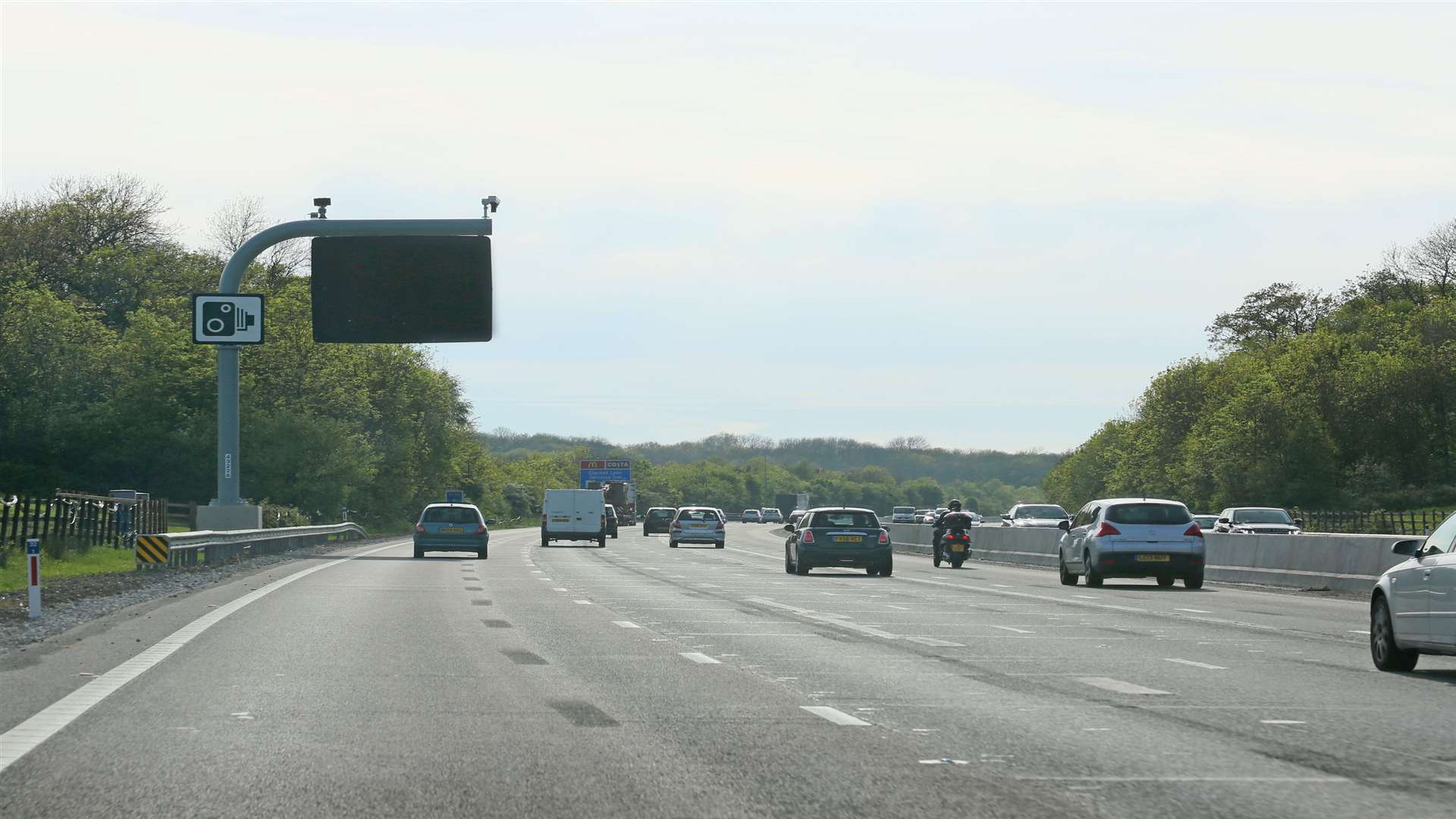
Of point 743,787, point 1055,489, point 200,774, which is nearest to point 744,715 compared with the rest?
point 743,787

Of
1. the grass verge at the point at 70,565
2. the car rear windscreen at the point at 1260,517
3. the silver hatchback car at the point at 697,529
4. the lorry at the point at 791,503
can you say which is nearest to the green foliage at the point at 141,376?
the silver hatchback car at the point at 697,529

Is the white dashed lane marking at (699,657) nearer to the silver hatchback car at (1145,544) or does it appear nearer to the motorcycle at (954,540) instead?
the silver hatchback car at (1145,544)

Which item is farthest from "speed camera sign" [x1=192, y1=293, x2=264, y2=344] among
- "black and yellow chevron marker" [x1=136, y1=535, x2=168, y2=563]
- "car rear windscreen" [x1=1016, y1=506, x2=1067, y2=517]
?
"car rear windscreen" [x1=1016, y1=506, x2=1067, y2=517]

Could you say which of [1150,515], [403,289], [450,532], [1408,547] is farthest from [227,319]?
[1408,547]

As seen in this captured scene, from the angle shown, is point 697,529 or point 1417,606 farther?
point 697,529

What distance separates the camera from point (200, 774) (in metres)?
7.77

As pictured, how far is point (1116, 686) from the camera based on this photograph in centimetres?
1212

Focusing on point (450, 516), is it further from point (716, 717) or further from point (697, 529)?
point (716, 717)

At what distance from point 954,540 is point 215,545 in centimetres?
1666

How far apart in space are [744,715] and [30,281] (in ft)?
267

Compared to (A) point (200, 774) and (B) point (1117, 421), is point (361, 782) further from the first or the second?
(B) point (1117, 421)

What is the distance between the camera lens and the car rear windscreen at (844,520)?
34000 mm

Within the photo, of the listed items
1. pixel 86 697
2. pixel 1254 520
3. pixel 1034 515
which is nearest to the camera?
pixel 86 697

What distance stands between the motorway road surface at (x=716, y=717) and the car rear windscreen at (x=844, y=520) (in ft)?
43.5
